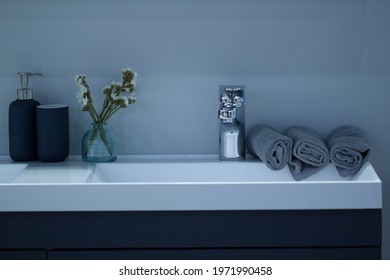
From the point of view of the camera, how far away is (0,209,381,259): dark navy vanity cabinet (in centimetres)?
223

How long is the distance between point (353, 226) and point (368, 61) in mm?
644

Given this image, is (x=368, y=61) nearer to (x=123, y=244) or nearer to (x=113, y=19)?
(x=113, y=19)

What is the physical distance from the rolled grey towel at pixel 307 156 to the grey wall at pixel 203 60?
228mm

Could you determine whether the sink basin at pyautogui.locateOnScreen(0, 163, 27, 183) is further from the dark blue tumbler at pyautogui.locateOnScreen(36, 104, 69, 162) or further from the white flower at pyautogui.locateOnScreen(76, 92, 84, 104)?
the white flower at pyautogui.locateOnScreen(76, 92, 84, 104)

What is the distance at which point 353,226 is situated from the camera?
7.34 ft

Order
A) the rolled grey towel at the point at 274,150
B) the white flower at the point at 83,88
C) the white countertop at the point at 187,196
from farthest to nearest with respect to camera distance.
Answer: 1. the white flower at the point at 83,88
2. the rolled grey towel at the point at 274,150
3. the white countertop at the point at 187,196

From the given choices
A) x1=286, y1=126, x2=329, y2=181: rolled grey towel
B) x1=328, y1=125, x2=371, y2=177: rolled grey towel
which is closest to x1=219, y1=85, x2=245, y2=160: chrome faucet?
→ x1=286, y1=126, x2=329, y2=181: rolled grey towel

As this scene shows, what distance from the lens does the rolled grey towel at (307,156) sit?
2451mm

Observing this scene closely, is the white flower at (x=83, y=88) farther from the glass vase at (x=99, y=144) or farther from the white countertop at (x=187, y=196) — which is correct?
the white countertop at (x=187, y=196)

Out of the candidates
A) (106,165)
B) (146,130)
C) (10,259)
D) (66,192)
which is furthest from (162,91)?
(10,259)

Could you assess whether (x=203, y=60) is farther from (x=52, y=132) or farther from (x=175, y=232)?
(x=175, y=232)

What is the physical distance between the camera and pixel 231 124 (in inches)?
102

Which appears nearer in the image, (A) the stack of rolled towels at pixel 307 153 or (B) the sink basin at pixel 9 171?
Answer: (A) the stack of rolled towels at pixel 307 153

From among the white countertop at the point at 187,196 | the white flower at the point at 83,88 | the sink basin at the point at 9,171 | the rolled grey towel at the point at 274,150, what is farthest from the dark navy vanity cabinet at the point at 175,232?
the white flower at the point at 83,88
